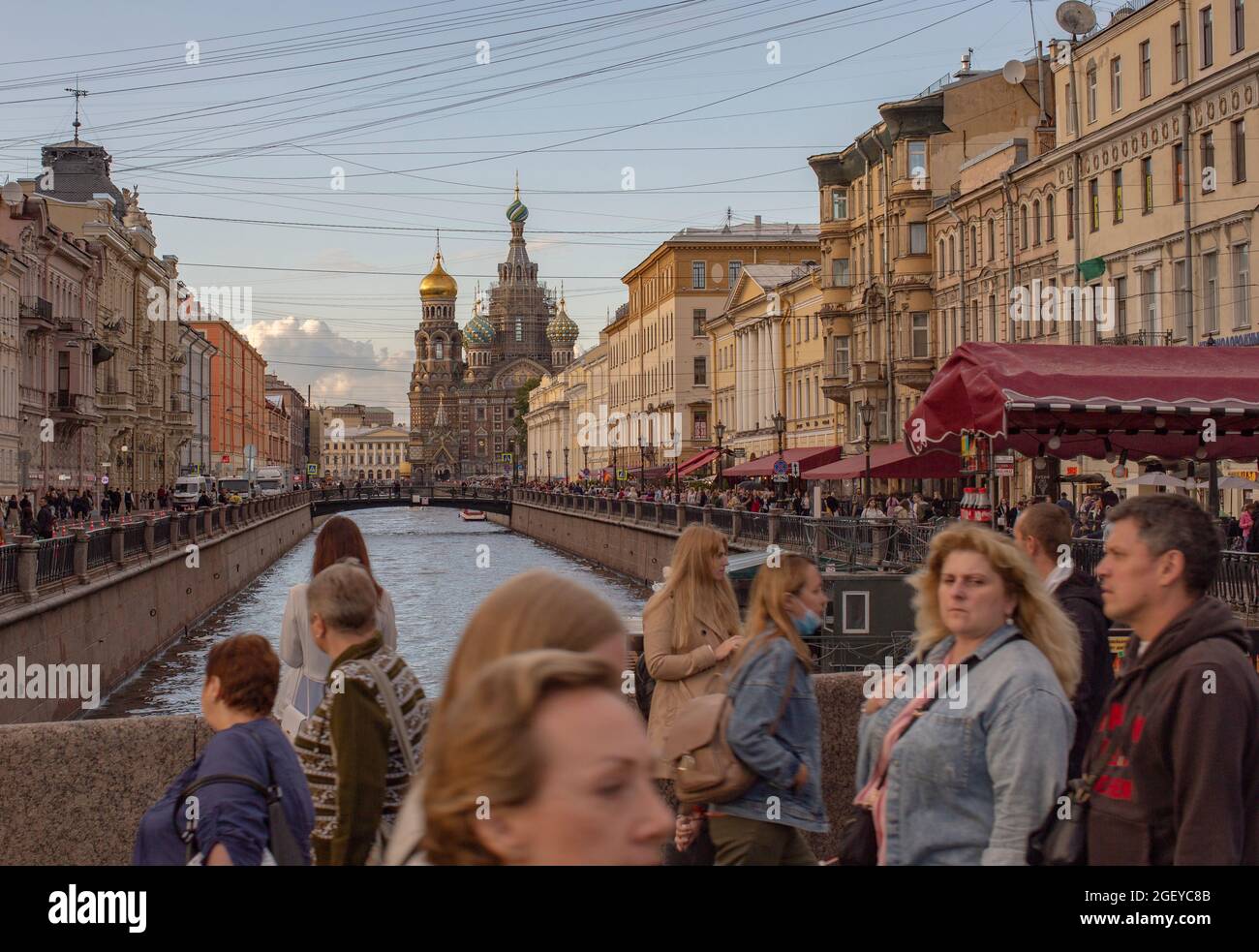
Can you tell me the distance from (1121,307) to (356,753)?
108 ft

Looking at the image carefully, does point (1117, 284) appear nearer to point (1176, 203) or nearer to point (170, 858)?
point (1176, 203)

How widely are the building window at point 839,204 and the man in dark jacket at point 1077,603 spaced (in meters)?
53.5

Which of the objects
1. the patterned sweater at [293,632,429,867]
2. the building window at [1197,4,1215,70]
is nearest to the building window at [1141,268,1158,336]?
the building window at [1197,4,1215,70]

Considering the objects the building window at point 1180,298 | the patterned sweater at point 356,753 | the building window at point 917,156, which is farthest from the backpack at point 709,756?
the building window at point 917,156

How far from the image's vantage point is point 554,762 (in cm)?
235

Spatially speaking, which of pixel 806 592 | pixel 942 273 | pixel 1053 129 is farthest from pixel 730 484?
pixel 806 592

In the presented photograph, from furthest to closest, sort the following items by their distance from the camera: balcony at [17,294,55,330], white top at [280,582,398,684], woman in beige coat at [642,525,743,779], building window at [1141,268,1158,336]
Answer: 1. balcony at [17,294,55,330]
2. building window at [1141,268,1158,336]
3. white top at [280,582,398,684]
4. woman in beige coat at [642,525,743,779]

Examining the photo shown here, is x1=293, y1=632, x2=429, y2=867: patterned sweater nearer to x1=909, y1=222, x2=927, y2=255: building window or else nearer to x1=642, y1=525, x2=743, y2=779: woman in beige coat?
x1=642, y1=525, x2=743, y2=779: woman in beige coat

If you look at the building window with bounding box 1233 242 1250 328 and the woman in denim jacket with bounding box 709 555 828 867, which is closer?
the woman in denim jacket with bounding box 709 555 828 867

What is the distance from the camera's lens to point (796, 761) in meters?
5.13

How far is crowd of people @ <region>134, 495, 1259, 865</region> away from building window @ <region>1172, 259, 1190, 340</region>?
90.2ft

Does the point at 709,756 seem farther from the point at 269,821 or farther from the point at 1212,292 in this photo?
the point at 1212,292

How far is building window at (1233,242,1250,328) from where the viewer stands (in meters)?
29.1

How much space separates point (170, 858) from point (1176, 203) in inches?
1219
